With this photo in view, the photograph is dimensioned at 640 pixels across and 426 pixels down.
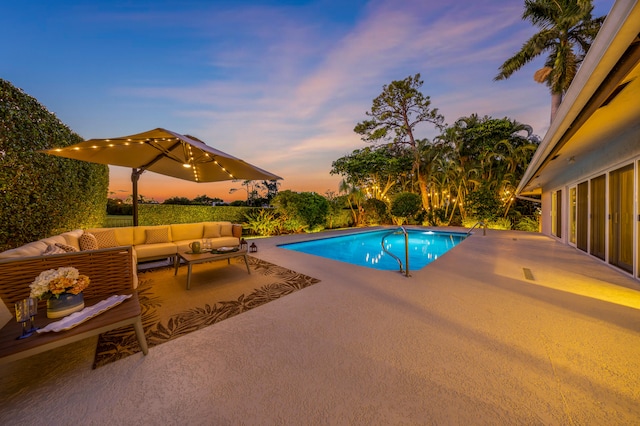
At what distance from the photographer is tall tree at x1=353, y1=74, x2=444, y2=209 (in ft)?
53.5

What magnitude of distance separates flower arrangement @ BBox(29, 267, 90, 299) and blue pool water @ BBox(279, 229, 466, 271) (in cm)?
501

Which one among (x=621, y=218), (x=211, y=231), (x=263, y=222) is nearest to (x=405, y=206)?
(x=263, y=222)

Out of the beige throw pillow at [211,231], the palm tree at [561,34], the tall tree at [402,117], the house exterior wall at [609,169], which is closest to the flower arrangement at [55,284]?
the beige throw pillow at [211,231]

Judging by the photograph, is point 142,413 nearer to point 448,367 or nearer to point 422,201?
point 448,367

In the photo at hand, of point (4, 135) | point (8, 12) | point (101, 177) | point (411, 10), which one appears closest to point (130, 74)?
A: point (8, 12)

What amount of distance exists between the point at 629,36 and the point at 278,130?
1334 cm

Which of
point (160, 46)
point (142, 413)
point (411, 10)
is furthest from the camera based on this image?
point (411, 10)

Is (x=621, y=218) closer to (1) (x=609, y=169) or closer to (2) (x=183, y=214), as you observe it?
(1) (x=609, y=169)

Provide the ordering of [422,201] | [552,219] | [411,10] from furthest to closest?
[422,201], [552,219], [411,10]

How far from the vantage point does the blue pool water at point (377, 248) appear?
21.7ft

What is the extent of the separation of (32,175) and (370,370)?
5.78 metres

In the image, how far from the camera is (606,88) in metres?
2.15

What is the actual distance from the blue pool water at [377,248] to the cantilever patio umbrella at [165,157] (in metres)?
3.40

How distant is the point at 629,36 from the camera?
1587 mm
